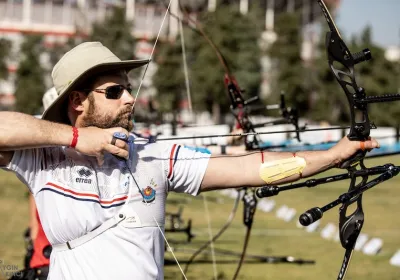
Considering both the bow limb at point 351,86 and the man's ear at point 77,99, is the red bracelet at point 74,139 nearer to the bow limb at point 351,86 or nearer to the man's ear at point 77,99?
the man's ear at point 77,99

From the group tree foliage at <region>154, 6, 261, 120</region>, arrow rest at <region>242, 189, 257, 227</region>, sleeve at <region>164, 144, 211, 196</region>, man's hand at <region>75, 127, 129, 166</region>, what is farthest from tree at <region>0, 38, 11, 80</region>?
man's hand at <region>75, 127, 129, 166</region>

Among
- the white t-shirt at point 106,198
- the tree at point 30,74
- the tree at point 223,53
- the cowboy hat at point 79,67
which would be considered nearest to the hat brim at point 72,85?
the cowboy hat at point 79,67

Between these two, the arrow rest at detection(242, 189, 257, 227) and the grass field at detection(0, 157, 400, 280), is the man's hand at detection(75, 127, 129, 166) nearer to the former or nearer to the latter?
the arrow rest at detection(242, 189, 257, 227)

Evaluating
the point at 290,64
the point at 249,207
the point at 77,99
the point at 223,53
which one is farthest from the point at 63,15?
the point at 77,99

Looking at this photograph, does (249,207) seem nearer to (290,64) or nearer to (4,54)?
(4,54)

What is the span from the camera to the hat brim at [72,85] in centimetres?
326

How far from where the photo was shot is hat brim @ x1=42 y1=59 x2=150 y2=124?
128 inches

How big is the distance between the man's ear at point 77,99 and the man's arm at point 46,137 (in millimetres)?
246

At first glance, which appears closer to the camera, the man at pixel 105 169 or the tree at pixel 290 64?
the man at pixel 105 169

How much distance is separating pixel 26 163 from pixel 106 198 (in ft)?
1.22

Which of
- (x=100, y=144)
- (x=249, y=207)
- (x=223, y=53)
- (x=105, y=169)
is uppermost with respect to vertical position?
(x=223, y=53)

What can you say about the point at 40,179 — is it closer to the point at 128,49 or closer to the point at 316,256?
the point at 316,256

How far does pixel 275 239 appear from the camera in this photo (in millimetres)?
10508

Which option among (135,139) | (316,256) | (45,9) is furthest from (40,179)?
(45,9)
